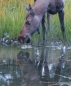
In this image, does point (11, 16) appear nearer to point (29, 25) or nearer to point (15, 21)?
point (15, 21)

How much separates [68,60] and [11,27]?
347 cm

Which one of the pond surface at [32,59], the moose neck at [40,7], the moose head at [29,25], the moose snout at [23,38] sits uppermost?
the moose neck at [40,7]

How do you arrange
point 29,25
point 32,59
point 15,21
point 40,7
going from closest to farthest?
point 32,59 → point 29,25 → point 40,7 → point 15,21

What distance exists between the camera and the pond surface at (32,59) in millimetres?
5789

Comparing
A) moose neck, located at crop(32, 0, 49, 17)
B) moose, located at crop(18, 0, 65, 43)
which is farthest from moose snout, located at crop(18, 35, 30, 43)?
moose neck, located at crop(32, 0, 49, 17)

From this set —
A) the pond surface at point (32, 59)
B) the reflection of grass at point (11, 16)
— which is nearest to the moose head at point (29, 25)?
the pond surface at point (32, 59)

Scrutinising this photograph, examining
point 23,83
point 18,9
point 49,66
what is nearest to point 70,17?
point 18,9

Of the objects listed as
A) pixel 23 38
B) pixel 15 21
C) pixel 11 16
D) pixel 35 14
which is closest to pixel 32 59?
pixel 23 38

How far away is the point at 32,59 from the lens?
26.5 ft

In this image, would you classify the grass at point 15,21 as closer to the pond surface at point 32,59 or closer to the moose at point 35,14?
the pond surface at point 32,59

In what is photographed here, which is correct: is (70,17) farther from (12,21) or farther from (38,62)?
(38,62)

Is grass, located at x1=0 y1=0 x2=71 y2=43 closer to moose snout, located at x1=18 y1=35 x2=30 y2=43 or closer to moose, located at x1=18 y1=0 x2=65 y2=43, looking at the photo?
moose, located at x1=18 y1=0 x2=65 y2=43

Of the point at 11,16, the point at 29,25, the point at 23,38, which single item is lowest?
the point at 23,38

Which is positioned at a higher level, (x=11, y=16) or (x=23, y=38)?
(x=11, y=16)
